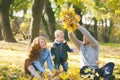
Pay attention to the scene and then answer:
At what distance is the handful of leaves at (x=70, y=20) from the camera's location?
21.4ft

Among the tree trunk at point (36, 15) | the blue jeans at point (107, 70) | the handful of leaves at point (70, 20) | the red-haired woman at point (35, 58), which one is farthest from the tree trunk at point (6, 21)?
the handful of leaves at point (70, 20)

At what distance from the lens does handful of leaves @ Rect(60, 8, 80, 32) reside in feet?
21.4

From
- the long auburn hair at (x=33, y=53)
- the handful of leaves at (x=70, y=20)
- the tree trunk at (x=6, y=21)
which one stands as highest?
the handful of leaves at (x=70, y=20)

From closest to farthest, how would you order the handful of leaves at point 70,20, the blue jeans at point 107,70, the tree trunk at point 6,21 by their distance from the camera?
the handful of leaves at point 70,20 < the blue jeans at point 107,70 < the tree trunk at point 6,21

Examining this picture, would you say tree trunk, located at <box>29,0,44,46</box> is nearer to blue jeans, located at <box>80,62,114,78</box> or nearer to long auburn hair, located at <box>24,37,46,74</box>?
long auburn hair, located at <box>24,37,46,74</box>

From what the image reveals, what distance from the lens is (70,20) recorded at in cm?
655

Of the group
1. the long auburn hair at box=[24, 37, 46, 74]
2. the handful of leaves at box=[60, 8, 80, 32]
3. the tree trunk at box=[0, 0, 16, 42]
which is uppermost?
the handful of leaves at box=[60, 8, 80, 32]

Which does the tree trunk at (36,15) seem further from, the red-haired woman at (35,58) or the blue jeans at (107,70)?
the blue jeans at (107,70)

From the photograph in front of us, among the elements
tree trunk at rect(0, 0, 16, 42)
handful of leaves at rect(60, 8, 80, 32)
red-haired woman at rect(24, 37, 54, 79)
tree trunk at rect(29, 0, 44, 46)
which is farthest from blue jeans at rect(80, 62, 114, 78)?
tree trunk at rect(0, 0, 16, 42)

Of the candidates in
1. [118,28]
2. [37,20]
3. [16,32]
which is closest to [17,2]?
[16,32]

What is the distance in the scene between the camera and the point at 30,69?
8742 mm

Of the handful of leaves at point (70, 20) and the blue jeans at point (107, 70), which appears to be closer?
the handful of leaves at point (70, 20)

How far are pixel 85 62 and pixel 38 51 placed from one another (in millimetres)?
1047

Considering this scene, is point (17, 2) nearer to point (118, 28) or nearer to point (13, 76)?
point (118, 28)
